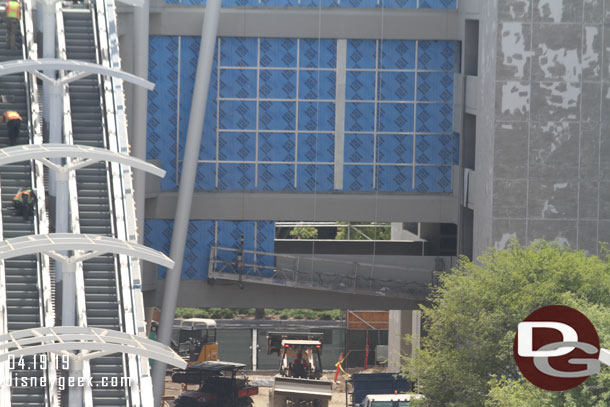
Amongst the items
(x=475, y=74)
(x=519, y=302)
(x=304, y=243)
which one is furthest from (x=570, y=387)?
(x=304, y=243)

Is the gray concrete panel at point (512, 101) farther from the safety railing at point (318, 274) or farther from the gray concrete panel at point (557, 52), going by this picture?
the safety railing at point (318, 274)

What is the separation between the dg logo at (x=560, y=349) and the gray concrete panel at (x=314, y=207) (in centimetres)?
2234

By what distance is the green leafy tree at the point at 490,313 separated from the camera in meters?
47.6

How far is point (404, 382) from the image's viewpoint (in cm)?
6256

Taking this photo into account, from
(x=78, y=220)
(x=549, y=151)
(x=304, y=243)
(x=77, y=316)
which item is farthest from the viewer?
(x=304, y=243)

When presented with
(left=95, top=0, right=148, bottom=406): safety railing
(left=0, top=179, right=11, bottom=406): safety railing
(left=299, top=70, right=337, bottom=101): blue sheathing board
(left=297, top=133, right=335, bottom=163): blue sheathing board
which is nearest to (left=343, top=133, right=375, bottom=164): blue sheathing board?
(left=297, top=133, right=335, bottom=163): blue sheathing board

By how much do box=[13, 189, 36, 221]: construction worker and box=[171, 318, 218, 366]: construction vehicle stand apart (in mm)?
27994

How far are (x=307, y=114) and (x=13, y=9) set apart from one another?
1934cm

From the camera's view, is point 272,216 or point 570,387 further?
point 272,216

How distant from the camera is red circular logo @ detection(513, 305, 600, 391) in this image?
34.8 meters

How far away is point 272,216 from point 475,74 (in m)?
11.4

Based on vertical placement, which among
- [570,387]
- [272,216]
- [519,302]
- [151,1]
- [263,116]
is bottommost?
[570,387]

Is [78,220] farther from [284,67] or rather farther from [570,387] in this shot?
[284,67]

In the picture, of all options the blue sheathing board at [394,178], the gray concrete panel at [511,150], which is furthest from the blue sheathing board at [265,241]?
the gray concrete panel at [511,150]
